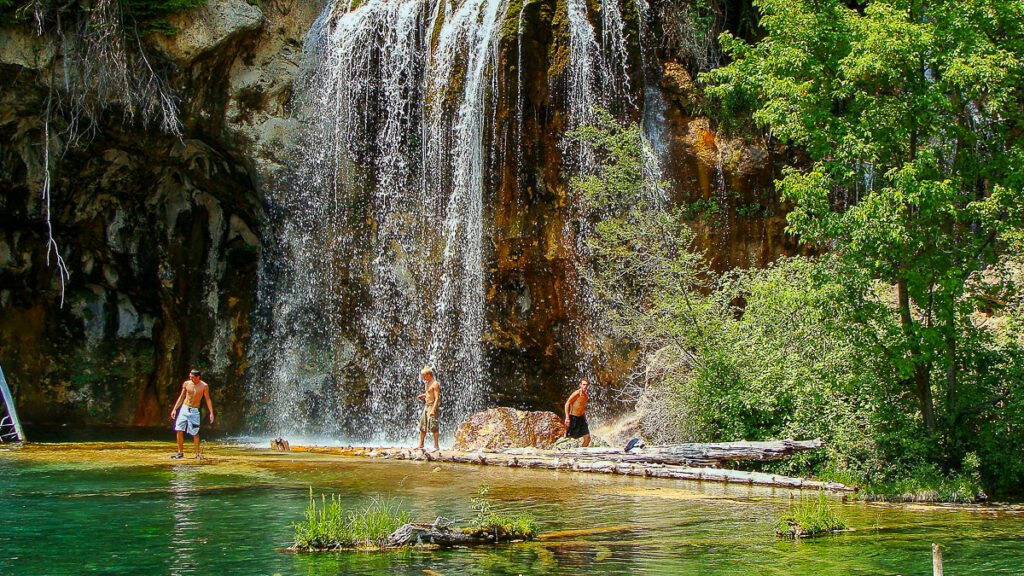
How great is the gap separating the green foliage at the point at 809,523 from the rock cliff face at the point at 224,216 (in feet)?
37.6

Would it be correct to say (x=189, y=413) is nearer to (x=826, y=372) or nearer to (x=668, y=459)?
(x=668, y=459)

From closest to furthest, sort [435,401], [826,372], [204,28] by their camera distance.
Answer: [826,372]
[435,401]
[204,28]

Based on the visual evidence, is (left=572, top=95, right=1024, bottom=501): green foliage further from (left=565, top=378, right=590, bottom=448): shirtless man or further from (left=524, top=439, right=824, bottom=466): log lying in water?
(left=565, top=378, right=590, bottom=448): shirtless man

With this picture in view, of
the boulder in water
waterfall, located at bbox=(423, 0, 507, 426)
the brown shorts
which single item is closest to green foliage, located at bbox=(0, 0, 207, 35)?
waterfall, located at bbox=(423, 0, 507, 426)

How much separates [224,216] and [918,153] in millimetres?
16895

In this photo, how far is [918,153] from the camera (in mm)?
10977

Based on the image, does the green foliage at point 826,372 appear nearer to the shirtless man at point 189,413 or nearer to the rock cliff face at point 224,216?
the rock cliff face at point 224,216

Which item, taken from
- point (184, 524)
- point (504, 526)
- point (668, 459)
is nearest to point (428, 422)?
point (668, 459)

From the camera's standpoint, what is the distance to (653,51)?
20.7 metres

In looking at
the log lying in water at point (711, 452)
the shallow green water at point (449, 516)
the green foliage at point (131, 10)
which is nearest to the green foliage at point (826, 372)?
the log lying in water at point (711, 452)

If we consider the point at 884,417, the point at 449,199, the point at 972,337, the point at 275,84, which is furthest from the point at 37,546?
the point at 275,84

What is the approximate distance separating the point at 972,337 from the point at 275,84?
53.1 ft

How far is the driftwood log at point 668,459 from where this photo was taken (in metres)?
11.7

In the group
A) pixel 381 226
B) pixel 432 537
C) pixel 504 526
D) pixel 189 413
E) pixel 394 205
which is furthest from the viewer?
pixel 381 226
